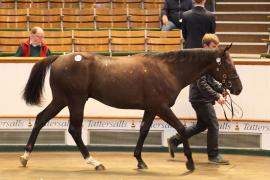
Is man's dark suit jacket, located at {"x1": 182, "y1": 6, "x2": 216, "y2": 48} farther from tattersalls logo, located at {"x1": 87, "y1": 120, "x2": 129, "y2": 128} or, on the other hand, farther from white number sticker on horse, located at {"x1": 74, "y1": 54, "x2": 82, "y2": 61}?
white number sticker on horse, located at {"x1": 74, "y1": 54, "x2": 82, "y2": 61}

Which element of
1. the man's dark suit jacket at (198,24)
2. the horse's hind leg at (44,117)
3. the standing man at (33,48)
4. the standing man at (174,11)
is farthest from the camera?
the standing man at (174,11)

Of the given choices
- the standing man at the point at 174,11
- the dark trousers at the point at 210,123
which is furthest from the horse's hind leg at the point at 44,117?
the standing man at the point at 174,11

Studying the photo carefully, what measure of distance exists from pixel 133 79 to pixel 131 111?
1.29 m

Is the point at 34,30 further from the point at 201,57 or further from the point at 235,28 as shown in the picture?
the point at 235,28

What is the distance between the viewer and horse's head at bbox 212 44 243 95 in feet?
25.9

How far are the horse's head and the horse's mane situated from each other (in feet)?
0.33

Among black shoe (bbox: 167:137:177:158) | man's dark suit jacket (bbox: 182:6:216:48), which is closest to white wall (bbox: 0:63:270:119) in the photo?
black shoe (bbox: 167:137:177:158)

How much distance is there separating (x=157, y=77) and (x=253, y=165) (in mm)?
1585

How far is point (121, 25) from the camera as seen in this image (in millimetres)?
14602

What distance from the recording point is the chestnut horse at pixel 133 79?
791 cm

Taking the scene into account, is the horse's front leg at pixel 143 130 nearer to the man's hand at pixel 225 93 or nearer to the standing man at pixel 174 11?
the man's hand at pixel 225 93

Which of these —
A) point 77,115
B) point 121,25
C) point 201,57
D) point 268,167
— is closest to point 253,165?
point 268,167

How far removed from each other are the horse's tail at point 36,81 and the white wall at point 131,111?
799 millimetres

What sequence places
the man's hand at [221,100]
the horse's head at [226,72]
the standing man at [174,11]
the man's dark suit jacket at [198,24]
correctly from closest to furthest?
1. the horse's head at [226,72]
2. the man's hand at [221,100]
3. the man's dark suit jacket at [198,24]
4. the standing man at [174,11]
